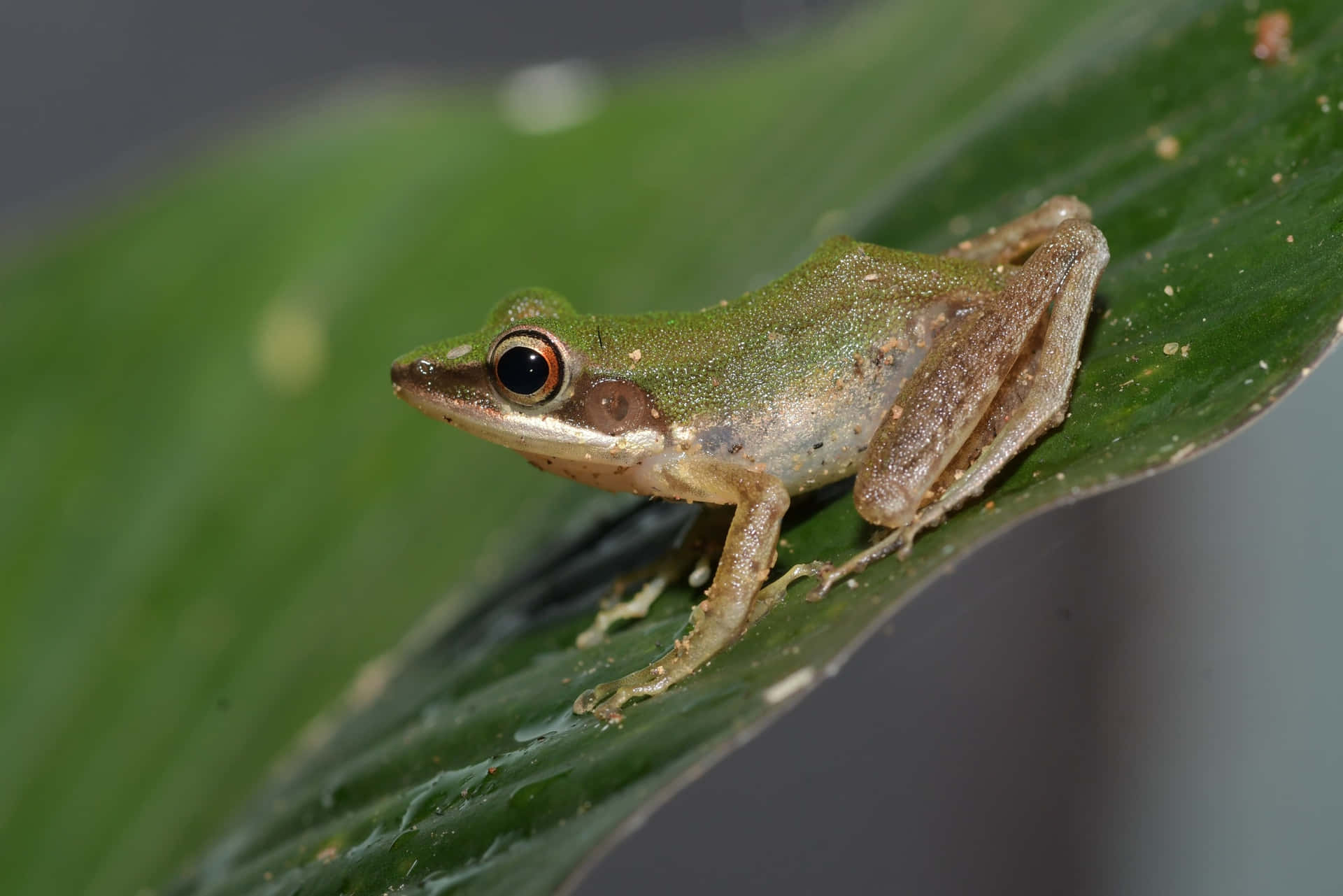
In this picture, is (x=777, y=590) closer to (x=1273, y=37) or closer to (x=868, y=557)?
(x=868, y=557)

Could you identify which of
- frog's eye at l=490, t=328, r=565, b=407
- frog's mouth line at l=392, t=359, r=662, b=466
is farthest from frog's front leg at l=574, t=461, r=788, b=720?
frog's eye at l=490, t=328, r=565, b=407

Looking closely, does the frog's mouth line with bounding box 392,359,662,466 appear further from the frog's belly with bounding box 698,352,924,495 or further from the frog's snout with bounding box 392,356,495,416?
the frog's belly with bounding box 698,352,924,495

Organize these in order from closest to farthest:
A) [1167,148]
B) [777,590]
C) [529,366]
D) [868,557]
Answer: [868,557], [777,590], [529,366], [1167,148]

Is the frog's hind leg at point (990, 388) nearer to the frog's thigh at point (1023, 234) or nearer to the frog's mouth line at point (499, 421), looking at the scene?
the frog's thigh at point (1023, 234)

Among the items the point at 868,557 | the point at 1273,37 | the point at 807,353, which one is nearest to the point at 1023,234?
the point at 807,353

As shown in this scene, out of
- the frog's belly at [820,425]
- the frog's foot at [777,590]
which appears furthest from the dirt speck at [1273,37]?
the frog's foot at [777,590]

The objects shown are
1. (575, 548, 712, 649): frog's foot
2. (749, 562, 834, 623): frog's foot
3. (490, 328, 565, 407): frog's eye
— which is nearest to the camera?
(749, 562, 834, 623): frog's foot
